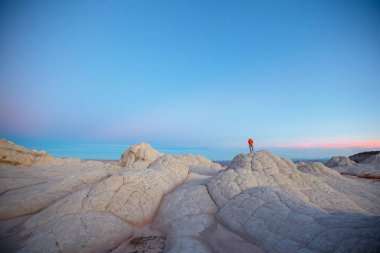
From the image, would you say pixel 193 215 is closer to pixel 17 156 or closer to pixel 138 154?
pixel 138 154

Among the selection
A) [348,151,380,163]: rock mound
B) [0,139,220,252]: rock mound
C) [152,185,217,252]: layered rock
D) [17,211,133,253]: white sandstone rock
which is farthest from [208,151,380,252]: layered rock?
[348,151,380,163]: rock mound

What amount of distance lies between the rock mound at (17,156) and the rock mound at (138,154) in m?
8.51

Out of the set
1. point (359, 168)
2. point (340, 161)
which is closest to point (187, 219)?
point (359, 168)

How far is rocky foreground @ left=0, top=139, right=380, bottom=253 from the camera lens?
14.2ft

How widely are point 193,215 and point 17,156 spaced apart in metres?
20.0

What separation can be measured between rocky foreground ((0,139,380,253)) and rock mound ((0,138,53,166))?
10191mm

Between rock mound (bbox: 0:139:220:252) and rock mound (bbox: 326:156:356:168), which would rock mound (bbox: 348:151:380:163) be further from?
rock mound (bbox: 0:139:220:252)

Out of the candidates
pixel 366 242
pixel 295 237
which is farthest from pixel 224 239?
pixel 366 242

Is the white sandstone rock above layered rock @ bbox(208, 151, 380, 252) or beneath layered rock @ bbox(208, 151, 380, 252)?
beneath

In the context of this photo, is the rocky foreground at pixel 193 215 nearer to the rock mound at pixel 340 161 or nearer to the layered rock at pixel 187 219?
the layered rock at pixel 187 219

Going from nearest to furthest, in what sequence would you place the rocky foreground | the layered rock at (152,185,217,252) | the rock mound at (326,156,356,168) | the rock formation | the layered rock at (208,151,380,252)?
1. the layered rock at (208,151,380,252)
2. the rocky foreground
3. the layered rock at (152,185,217,252)
4. the rock formation
5. the rock mound at (326,156,356,168)

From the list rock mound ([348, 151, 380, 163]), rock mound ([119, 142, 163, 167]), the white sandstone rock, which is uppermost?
Result: rock mound ([119, 142, 163, 167])

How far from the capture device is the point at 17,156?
60.6ft

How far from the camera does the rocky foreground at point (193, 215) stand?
4.32m
